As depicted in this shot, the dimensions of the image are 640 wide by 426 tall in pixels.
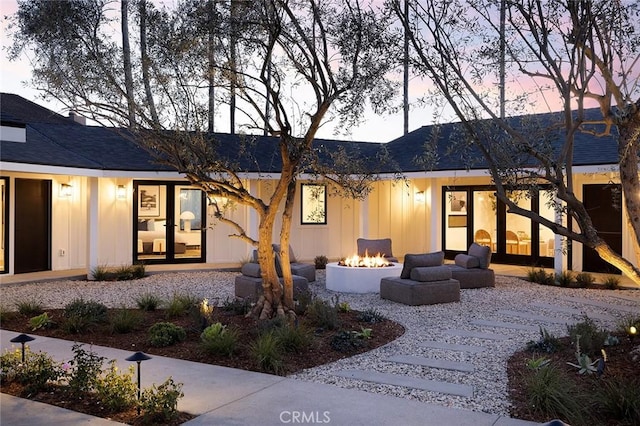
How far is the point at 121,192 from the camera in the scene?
14.8 meters

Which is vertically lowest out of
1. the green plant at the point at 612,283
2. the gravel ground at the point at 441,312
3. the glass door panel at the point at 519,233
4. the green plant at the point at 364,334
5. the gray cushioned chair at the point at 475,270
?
the gravel ground at the point at 441,312

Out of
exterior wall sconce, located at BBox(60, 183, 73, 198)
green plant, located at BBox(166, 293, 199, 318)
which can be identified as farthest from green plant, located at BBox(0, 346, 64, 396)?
exterior wall sconce, located at BBox(60, 183, 73, 198)

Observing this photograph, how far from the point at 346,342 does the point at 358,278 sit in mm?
4576

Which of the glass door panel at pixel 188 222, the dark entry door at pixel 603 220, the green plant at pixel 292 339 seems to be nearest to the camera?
the green plant at pixel 292 339

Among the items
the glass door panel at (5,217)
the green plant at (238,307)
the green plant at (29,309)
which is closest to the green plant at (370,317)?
the green plant at (238,307)

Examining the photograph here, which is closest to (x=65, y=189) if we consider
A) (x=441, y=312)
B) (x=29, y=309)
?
(x=29, y=309)

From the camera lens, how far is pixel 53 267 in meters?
→ 14.3

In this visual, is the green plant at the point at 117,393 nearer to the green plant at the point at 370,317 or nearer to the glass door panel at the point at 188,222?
the green plant at the point at 370,317

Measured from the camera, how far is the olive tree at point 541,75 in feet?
18.3

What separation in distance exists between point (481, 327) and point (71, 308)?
5971mm

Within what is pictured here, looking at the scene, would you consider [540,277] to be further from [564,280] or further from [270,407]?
[270,407]

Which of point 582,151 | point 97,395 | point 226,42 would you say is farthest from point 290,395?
point 582,151

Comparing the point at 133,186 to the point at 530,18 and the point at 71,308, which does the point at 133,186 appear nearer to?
the point at 71,308

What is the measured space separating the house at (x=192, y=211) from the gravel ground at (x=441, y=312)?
172cm
